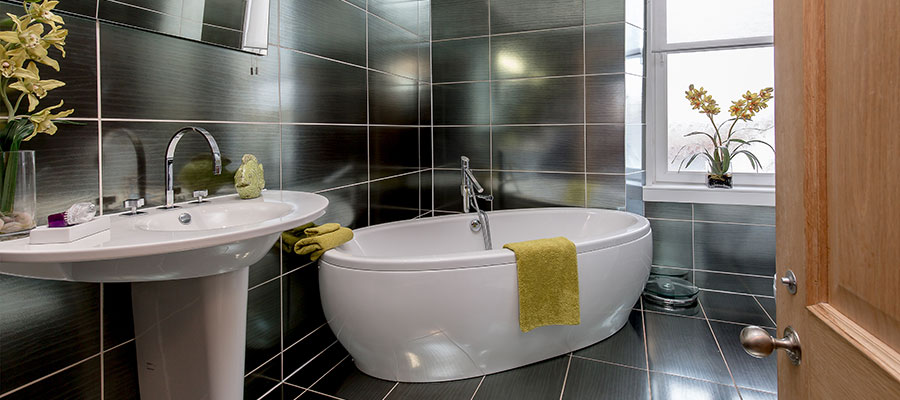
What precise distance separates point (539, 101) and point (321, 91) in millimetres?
1418

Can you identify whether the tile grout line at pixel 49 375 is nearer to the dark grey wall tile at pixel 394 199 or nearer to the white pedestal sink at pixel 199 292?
the white pedestal sink at pixel 199 292

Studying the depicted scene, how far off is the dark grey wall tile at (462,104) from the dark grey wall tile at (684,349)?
1.55 metres

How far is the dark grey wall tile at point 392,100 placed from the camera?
2.64 metres

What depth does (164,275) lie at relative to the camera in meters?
1.10

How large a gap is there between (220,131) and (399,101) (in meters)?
1.32

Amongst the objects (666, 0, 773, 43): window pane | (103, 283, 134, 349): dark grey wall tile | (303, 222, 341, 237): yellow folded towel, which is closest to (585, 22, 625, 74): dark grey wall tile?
(666, 0, 773, 43): window pane

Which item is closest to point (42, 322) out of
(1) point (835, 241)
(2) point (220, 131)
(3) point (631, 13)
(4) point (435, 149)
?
(2) point (220, 131)

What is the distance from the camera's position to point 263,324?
1.94 m

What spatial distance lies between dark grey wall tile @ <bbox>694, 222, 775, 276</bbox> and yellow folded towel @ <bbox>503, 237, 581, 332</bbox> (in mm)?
1338

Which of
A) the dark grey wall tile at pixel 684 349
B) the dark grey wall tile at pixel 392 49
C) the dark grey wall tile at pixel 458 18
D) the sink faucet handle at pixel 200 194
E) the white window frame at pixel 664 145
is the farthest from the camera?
the dark grey wall tile at pixel 458 18

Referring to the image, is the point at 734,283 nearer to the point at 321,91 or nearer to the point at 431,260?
the point at 431,260

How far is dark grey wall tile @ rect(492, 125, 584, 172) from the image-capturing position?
120 inches

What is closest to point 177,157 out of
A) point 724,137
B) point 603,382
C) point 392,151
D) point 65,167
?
point 65,167

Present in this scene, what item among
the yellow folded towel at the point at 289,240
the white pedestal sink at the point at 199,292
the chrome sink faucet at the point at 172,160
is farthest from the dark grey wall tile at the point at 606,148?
the chrome sink faucet at the point at 172,160
